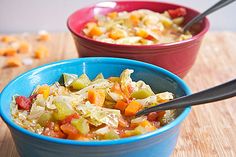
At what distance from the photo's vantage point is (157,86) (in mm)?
1484

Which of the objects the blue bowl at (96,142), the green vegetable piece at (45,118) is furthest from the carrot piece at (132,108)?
the green vegetable piece at (45,118)

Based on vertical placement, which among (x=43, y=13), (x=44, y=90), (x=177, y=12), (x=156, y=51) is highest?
(x=44, y=90)

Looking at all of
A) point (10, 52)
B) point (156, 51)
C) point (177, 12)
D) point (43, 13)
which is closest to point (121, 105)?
point (156, 51)

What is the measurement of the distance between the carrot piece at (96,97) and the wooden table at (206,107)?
338 mm

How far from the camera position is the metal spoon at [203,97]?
1127mm

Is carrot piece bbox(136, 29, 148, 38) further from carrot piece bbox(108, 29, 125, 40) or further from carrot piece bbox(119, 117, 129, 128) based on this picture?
carrot piece bbox(119, 117, 129, 128)

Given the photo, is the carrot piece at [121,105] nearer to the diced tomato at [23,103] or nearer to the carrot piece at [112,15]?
the diced tomato at [23,103]

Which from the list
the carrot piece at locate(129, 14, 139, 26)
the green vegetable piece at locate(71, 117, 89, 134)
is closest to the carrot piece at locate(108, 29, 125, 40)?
the carrot piece at locate(129, 14, 139, 26)

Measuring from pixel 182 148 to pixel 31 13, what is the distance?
66.6 inches

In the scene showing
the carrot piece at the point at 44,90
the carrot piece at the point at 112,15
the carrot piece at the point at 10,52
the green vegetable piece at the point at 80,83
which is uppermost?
the carrot piece at the point at 44,90

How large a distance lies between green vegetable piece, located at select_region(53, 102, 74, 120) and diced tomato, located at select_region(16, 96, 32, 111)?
15 cm

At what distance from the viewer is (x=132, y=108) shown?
1308mm

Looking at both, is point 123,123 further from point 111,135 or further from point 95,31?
point 95,31

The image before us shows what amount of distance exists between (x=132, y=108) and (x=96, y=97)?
113 mm
